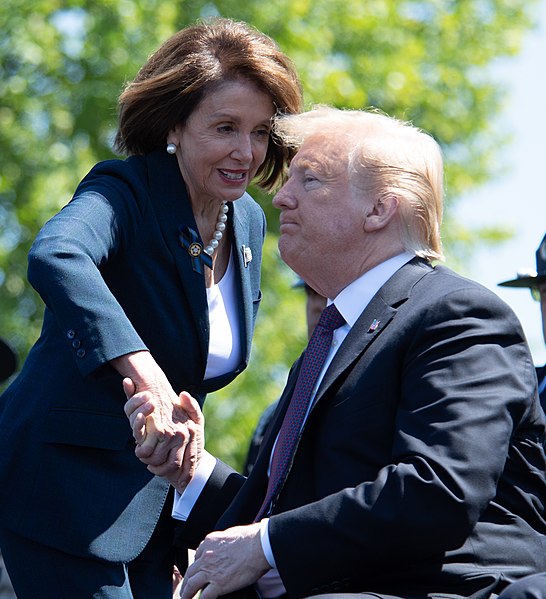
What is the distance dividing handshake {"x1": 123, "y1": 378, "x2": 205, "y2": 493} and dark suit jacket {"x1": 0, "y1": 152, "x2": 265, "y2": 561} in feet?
0.58

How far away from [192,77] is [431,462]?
161 centimetres

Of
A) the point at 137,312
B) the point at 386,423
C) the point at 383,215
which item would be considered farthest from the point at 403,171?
the point at 137,312

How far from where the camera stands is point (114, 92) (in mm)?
12305

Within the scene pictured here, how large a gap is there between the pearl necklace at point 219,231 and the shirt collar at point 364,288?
629mm

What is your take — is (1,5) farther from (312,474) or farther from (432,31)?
(312,474)

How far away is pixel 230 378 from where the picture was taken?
147 inches

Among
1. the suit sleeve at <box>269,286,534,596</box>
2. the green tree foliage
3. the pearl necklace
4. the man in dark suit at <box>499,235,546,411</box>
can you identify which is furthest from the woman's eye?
the green tree foliage

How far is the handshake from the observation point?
3027 millimetres

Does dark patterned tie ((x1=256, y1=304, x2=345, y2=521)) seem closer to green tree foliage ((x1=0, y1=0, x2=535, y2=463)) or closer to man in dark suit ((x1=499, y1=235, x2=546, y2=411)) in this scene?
man in dark suit ((x1=499, y1=235, x2=546, y2=411))

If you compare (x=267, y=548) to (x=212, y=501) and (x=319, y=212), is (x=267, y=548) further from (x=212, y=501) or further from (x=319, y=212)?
(x=319, y=212)

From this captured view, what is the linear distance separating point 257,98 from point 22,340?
8854 mm

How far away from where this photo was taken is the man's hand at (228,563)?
2766mm

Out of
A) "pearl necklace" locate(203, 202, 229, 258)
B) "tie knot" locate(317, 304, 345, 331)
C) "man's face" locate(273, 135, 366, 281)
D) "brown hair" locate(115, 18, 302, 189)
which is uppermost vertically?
"brown hair" locate(115, 18, 302, 189)

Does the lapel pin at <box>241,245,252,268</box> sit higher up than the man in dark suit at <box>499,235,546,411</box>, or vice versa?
the lapel pin at <box>241,245,252,268</box>
